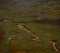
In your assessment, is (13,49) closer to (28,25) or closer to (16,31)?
(16,31)

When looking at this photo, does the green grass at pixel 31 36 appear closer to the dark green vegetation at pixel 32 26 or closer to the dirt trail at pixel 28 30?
the dark green vegetation at pixel 32 26

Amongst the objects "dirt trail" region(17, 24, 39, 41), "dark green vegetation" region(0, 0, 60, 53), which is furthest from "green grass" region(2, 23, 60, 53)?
"dirt trail" region(17, 24, 39, 41)

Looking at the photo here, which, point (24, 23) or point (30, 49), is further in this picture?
point (24, 23)

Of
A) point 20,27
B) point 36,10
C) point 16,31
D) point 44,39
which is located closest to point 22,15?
point 36,10

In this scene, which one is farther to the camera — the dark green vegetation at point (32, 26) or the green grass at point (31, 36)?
the dark green vegetation at point (32, 26)

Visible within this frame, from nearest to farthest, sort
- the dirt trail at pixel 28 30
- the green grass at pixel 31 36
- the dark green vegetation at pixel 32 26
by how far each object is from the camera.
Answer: the green grass at pixel 31 36 → the dark green vegetation at pixel 32 26 → the dirt trail at pixel 28 30

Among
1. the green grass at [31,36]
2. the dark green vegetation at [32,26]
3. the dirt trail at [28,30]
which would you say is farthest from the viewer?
the dirt trail at [28,30]

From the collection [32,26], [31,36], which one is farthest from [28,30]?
[31,36]

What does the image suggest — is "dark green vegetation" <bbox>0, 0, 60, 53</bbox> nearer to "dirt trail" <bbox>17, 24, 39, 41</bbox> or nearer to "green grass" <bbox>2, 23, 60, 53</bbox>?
"green grass" <bbox>2, 23, 60, 53</bbox>

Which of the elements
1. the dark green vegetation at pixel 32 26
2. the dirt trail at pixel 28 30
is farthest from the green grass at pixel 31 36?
the dirt trail at pixel 28 30
